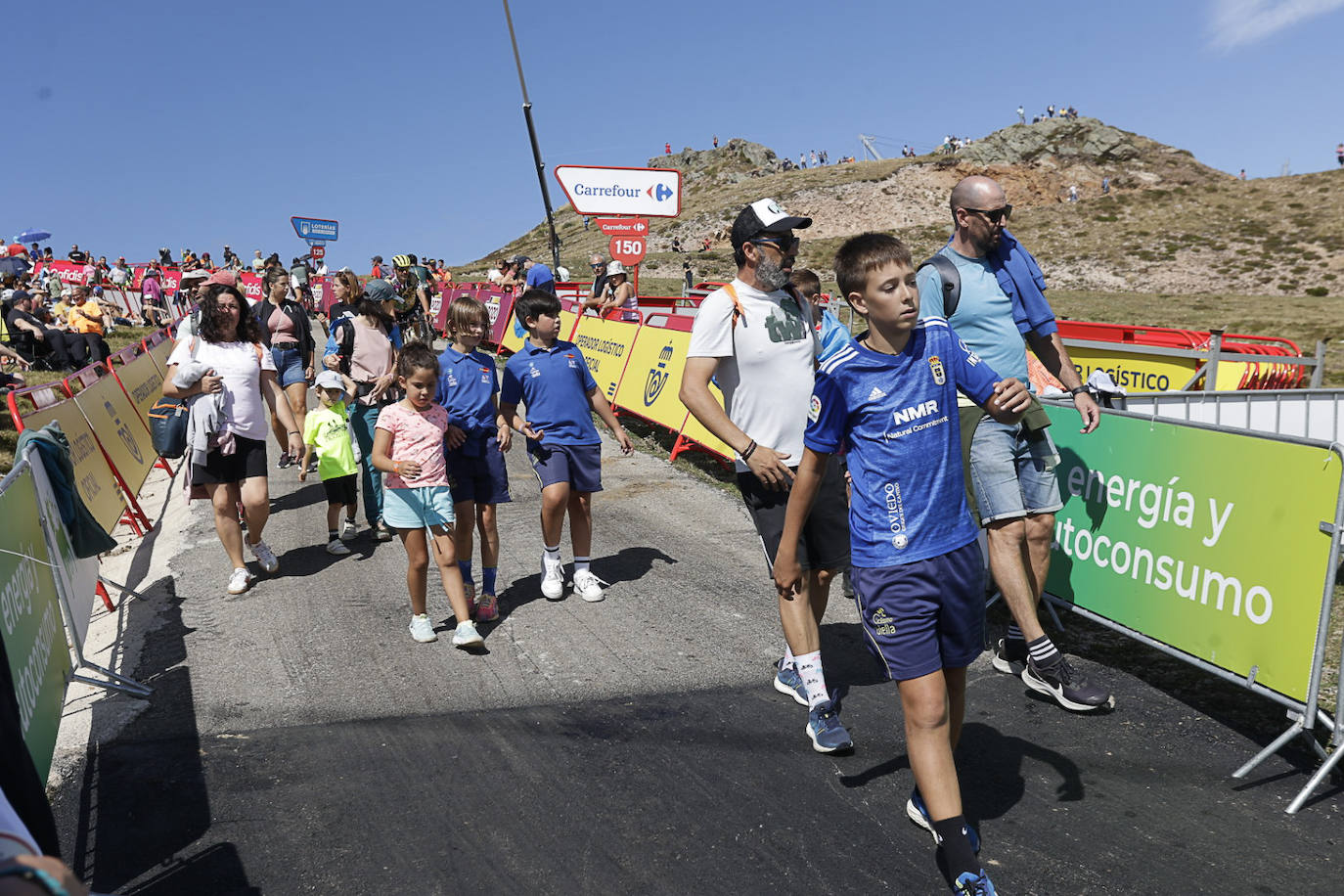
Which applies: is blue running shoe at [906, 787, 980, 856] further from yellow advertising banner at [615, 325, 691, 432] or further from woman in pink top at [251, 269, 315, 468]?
woman in pink top at [251, 269, 315, 468]

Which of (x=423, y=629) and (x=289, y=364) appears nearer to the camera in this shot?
(x=423, y=629)

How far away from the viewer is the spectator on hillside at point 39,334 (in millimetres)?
16375

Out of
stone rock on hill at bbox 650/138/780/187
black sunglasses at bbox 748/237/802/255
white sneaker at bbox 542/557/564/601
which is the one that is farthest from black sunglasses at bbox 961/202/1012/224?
stone rock on hill at bbox 650/138/780/187

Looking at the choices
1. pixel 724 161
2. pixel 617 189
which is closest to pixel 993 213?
pixel 617 189

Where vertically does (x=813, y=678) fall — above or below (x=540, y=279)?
below

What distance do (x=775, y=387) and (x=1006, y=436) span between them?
116cm

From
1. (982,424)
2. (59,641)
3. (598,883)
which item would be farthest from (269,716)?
(982,424)

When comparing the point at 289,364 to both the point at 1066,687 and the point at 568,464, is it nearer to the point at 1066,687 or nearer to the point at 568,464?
the point at 568,464

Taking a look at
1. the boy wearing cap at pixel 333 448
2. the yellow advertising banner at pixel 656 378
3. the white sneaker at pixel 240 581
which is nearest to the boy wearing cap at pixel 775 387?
the white sneaker at pixel 240 581

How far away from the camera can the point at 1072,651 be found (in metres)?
5.24

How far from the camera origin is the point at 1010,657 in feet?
16.0

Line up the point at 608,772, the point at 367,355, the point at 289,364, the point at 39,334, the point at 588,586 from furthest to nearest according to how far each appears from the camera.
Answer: the point at 39,334 → the point at 289,364 → the point at 367,355 → the point at 588,586 → the point at 608,772

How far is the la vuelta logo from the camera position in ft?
37.4

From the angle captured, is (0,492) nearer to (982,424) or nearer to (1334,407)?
(982,424)
